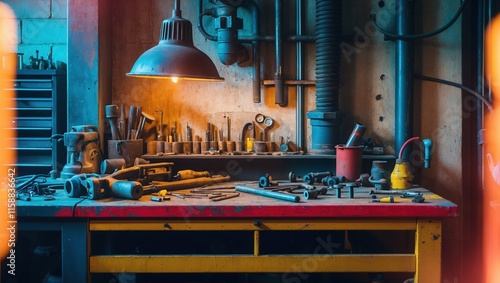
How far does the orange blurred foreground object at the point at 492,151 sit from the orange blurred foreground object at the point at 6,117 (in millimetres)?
2513

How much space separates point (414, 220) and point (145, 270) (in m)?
1.21

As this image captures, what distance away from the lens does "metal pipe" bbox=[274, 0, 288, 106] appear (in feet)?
9.46

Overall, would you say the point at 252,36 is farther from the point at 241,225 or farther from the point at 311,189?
the point at 241,225

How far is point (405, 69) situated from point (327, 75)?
46 centimetres

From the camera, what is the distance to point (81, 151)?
2.56m

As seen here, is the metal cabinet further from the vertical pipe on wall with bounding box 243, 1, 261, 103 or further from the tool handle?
the vertical pipe on wall with bounding box 243, 1, 261, 103

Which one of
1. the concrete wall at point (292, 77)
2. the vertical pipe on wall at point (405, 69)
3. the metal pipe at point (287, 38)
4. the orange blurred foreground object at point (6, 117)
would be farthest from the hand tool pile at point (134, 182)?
the vertical pipe on wall at point (405, 69)

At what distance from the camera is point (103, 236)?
7.54 feet

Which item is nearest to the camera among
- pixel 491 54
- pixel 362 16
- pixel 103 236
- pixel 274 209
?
pixel 274 209


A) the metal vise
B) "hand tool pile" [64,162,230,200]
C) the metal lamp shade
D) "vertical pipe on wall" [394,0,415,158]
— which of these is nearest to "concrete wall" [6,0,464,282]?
"vertical pipe on wall" [394,0,415,158]

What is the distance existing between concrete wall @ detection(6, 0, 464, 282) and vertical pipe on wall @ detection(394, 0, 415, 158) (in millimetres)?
116

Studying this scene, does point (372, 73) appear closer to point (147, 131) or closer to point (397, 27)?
point (397, 27)

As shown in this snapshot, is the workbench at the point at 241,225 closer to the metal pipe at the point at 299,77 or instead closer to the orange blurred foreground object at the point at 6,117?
the orange blurred foreground object at the point at 6,117

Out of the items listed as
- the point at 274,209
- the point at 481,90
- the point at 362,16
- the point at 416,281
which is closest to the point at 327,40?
the point at 362,16
